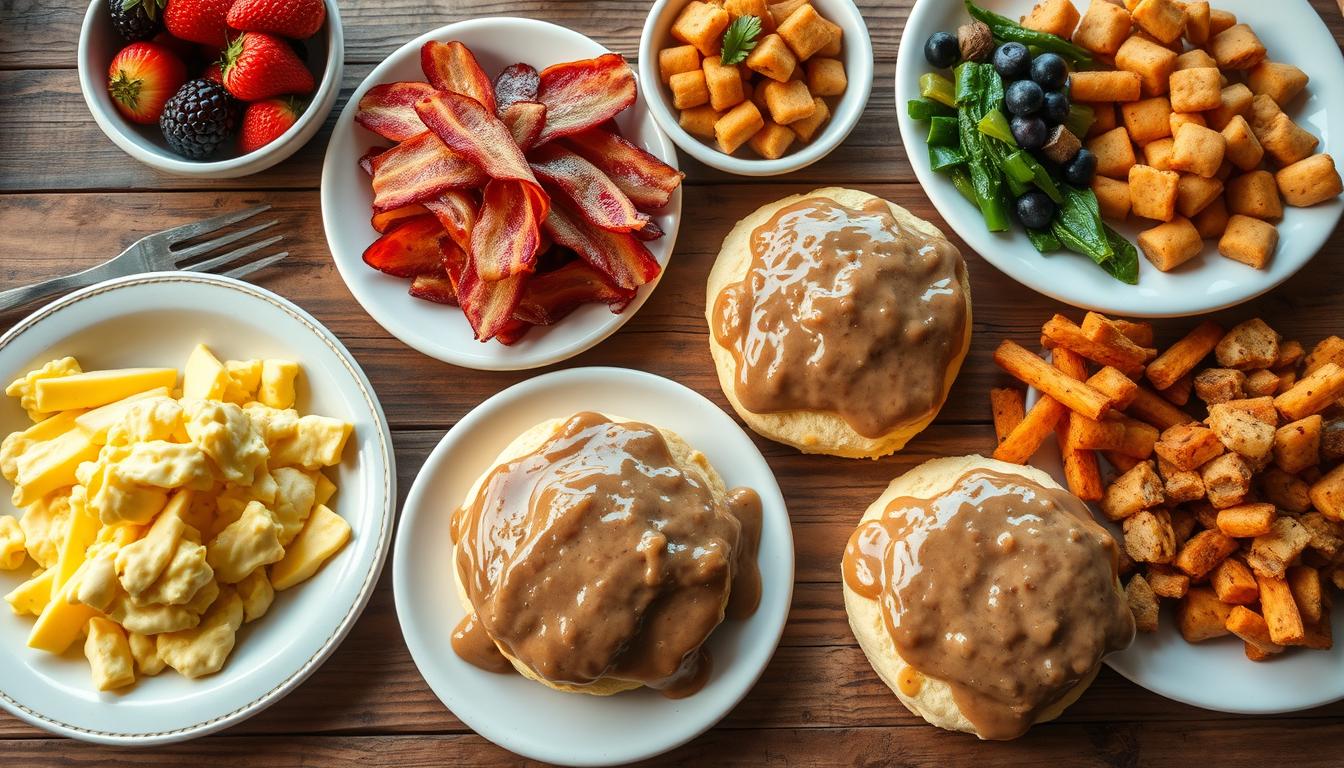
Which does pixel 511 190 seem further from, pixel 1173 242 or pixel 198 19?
pixel 1173 242

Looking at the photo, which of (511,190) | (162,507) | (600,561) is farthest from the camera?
(511,190)

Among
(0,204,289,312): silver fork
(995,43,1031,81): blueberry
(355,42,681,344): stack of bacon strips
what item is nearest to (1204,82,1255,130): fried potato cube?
(995,43,1031,81): blueberry

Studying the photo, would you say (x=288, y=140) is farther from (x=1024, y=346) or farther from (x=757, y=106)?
(x=1024, y=346)

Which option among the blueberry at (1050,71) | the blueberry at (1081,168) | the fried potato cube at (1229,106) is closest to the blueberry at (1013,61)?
the blueberry at (1050,71)

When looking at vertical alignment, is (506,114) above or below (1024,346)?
above

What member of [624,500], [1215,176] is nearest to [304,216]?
[624,500]

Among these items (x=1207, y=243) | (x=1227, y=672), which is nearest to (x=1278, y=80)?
(x=1207, y=243)

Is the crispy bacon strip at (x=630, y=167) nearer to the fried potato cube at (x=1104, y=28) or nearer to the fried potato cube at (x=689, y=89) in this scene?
the fried potato cube at (x=689, y=89)
